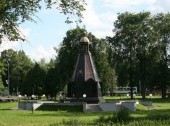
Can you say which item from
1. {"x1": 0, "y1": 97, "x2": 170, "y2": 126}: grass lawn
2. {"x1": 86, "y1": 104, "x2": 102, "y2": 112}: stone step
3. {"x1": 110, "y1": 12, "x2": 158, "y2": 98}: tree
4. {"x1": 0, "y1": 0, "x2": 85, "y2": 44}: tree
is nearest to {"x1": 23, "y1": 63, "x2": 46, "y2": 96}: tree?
{"x1": 110, "y1": 12, "x2": 158, "y2": 98}: tree

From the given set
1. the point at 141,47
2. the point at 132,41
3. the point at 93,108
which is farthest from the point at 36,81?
the point at 93,108

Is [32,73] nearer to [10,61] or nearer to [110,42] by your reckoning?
[110,42]

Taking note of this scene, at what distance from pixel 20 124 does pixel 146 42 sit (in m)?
54.7

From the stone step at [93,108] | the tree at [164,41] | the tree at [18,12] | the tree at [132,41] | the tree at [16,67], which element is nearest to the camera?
the tree at [18,12]

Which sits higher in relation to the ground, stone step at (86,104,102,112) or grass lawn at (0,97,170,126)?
stone step at (86,104,102,112)

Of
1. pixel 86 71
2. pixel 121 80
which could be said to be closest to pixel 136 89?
pixel 121 80

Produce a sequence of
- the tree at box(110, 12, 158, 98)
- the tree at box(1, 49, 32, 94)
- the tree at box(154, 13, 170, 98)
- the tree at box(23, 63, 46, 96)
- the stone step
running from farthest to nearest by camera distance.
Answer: the tree at box(1, 49, 32, 94)
the tree at box(154, 13, 170, 98)
the tree at box(23, 63, 46, 96)
the tree at box(110, 12, 158, 98)
the stone step

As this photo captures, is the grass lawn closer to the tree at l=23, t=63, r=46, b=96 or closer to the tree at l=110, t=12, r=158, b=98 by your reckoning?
the tree at l=110, t=12, r=158, b=98

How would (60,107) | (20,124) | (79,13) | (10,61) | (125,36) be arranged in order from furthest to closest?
(10,61), (125,36), (60,107), (20,124), (79,13)

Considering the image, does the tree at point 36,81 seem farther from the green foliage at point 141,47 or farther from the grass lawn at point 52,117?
the grass lawn at point 52,117

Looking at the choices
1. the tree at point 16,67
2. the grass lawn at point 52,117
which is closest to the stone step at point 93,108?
the grass lawn at point 52,117

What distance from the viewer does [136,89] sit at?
438 feet

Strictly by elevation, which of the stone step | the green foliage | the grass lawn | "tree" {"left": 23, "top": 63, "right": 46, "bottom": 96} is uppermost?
the green foliage

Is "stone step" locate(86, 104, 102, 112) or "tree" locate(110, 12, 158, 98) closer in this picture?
"stone step" locate(86, 104, 102, 112)
